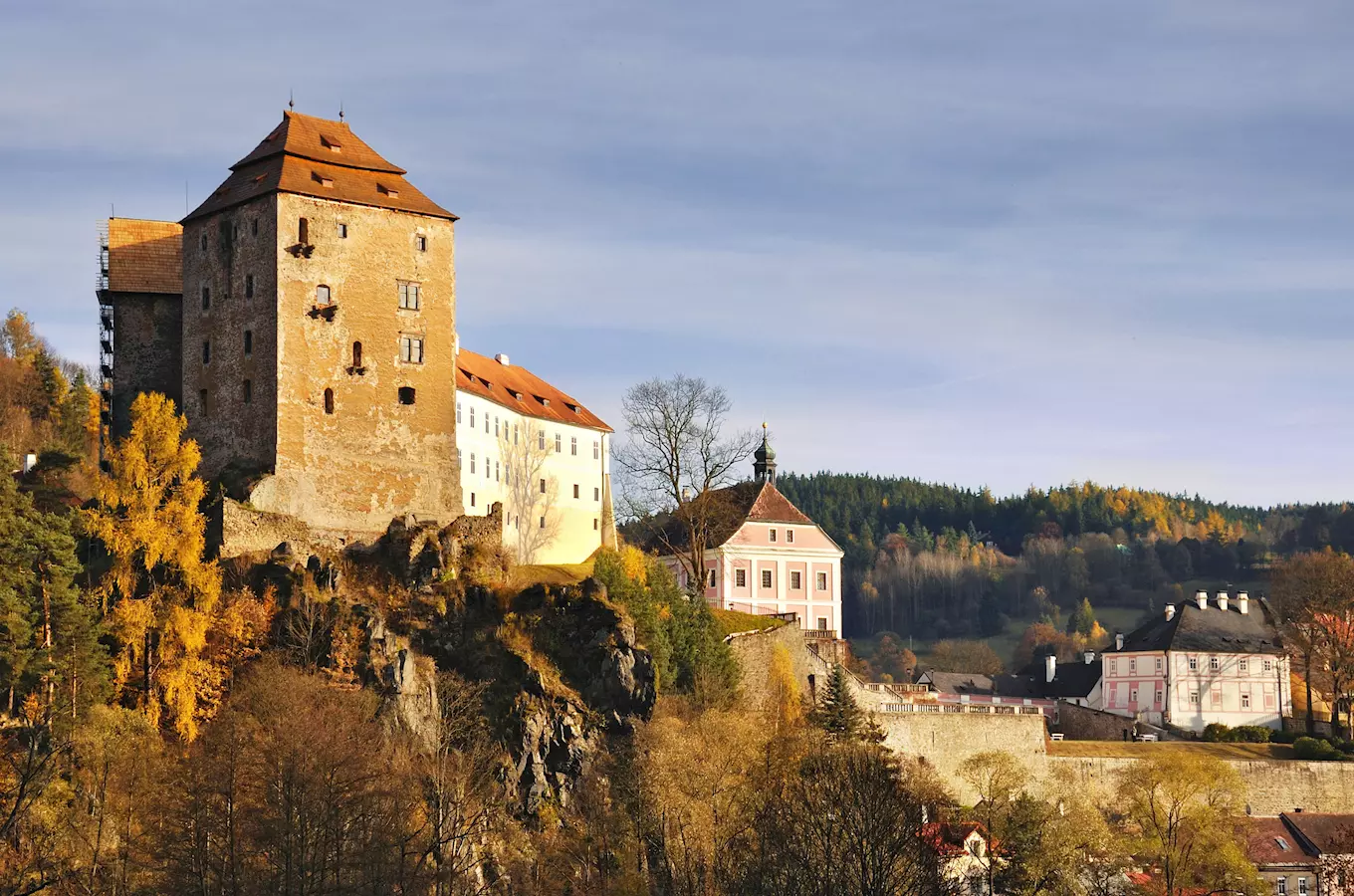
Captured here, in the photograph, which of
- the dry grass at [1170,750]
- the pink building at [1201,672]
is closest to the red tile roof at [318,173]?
the dry grass at [1170,750]

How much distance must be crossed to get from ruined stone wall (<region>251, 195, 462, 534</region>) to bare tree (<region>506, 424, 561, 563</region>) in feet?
23.3

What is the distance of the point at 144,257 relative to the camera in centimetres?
7000

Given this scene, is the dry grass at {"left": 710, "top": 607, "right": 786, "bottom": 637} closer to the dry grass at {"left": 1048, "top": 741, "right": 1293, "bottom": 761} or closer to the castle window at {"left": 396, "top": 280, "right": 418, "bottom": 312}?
the dry grass at {"left": 1048, "top": 741, "right": 1293, "bottom": 761}

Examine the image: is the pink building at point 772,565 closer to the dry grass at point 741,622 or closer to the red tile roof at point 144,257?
the dry grass at point 741,622

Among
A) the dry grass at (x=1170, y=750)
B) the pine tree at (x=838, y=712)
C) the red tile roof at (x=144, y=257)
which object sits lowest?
the dry grass at (x=1170, y=750)

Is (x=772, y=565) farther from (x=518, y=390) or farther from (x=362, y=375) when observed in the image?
(x=362, y=375)

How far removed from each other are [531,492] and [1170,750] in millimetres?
27482

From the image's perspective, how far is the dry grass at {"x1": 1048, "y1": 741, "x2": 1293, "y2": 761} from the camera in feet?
251

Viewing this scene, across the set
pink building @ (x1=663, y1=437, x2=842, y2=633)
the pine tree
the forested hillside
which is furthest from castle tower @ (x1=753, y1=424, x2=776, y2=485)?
the forested hillside

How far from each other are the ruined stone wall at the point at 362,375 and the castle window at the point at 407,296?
0.19 m

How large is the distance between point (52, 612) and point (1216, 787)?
4199 cm

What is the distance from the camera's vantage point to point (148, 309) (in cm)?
6912

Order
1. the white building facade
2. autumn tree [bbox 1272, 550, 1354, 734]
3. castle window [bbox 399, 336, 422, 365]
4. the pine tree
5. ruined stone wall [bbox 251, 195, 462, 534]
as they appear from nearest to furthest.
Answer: ruined stone wall [bbox 251, 195, 462, 534] < the pine tree < castle window [bbox 399, 336, 422, 365] < the white building facade < autumn tree [bbox 1272, 550, 1354, 734]

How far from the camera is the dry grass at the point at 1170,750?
3012 inches
